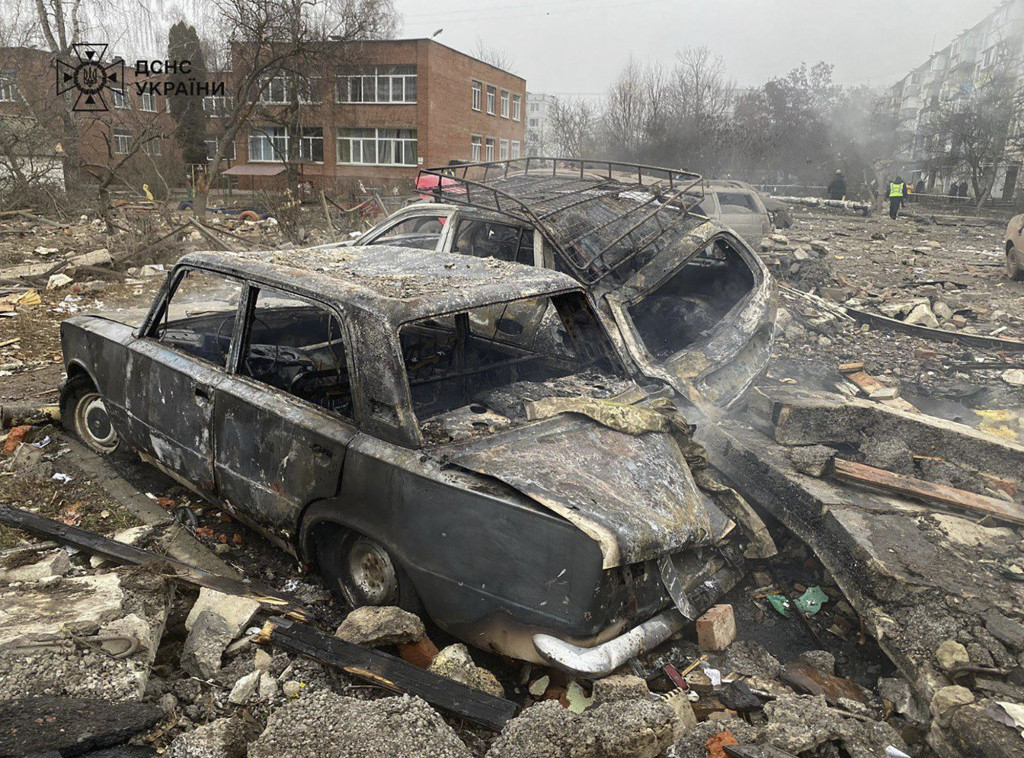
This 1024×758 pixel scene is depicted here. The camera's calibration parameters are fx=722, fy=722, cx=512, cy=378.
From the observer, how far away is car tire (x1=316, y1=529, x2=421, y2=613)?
2.89 m

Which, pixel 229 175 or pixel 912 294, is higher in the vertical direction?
pixel 229 175

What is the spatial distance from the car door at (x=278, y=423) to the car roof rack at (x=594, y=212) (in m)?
1.86

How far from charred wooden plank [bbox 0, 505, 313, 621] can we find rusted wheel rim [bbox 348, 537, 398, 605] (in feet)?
0.80

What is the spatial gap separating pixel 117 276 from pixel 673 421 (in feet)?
33.6

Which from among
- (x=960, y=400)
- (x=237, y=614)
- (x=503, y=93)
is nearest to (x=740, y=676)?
(x=237, y=614)

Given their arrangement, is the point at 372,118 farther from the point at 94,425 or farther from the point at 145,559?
the point at 145,559

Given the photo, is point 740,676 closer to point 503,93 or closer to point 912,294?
point 912,294

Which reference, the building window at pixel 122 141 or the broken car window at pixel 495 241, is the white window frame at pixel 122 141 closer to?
the building window at pixel 122 141

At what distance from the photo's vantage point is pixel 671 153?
118ft

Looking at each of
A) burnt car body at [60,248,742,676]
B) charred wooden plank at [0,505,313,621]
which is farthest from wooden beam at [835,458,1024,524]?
charred wooden plank at [0,505,313,621]

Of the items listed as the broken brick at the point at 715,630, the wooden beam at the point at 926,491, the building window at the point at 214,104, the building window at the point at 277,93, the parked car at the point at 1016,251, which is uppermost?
the building window at the point at 277,93

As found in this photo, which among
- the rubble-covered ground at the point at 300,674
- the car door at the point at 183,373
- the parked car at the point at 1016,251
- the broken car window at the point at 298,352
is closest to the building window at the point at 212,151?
the parked car at the point at 1016,251

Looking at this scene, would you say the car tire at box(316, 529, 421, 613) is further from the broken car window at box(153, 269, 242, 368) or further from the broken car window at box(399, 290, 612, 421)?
the broken car window at box(153, 269, 242, 368)

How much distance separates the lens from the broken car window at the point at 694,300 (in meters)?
5.44
